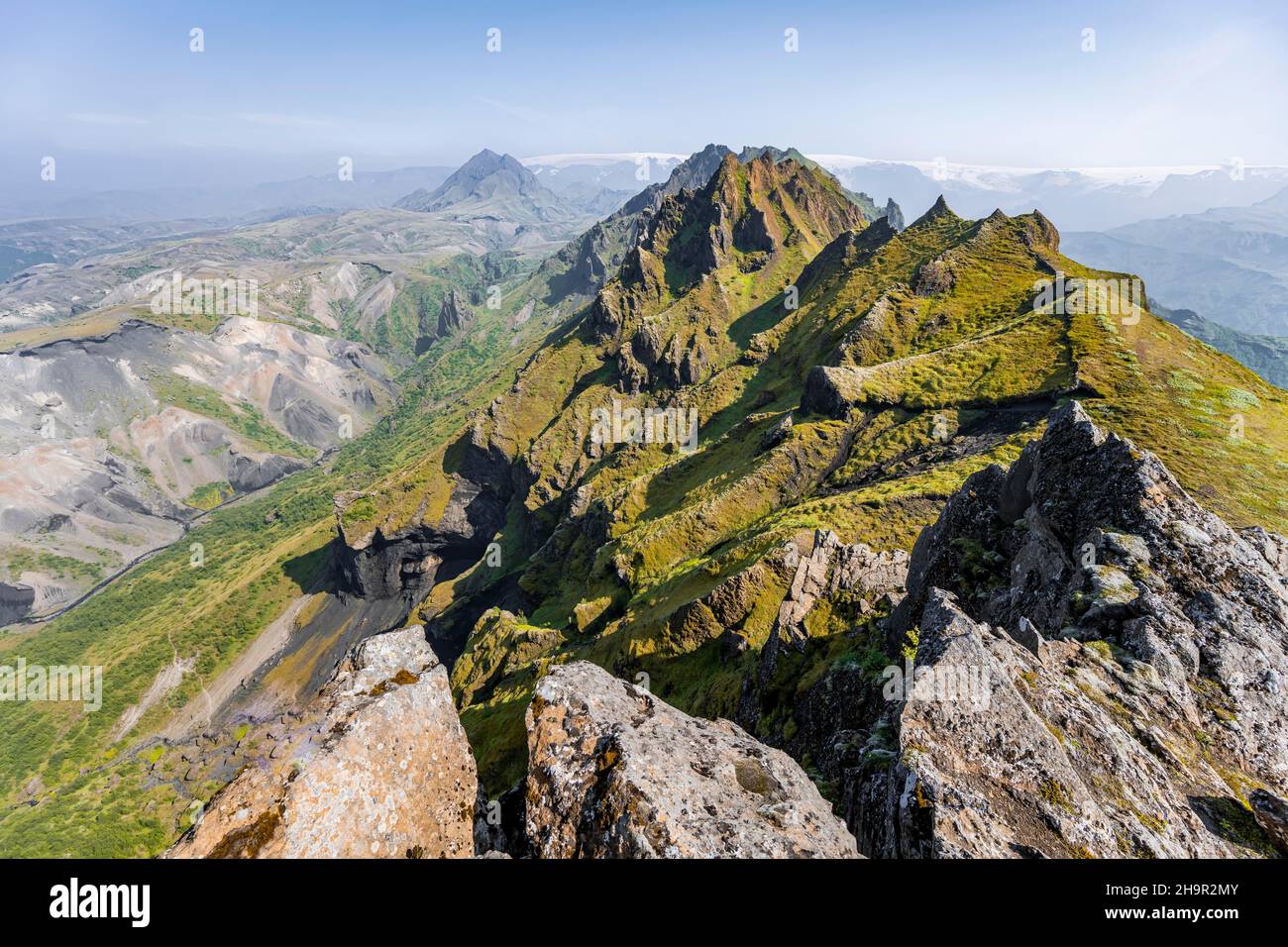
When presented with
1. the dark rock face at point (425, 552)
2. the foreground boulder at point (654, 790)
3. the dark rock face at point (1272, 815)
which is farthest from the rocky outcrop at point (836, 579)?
the dark rock face at point (425, 552)

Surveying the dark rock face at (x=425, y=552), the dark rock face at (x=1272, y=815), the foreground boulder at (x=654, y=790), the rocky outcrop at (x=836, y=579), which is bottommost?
the dark rock face at (x=425, y=552)

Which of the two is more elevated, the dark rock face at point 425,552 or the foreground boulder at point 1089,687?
the foreground boulder at point 1089,687

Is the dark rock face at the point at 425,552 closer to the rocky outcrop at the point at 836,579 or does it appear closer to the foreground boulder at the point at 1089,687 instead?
the rocky outcrop at the point at 836,579

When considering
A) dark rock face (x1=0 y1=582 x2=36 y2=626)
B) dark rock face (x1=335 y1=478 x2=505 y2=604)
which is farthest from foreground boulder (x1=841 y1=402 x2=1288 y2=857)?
dark rock face (x1=0 y1=582 x2=36 y2=626)

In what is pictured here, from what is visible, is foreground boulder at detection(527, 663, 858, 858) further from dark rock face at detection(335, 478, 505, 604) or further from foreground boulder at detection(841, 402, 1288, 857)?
dark rock face at detection(335, 478, 505, 604)

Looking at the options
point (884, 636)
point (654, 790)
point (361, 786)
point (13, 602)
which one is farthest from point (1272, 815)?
point (13, 602)
